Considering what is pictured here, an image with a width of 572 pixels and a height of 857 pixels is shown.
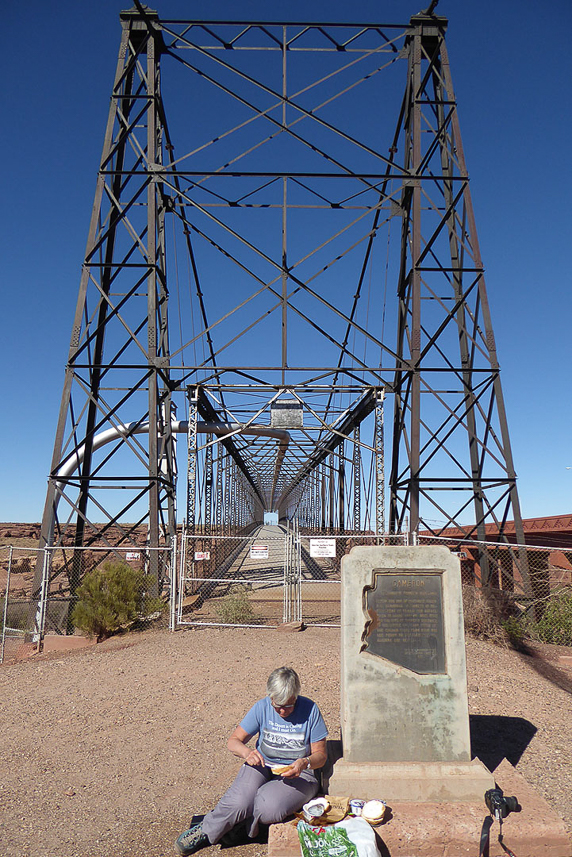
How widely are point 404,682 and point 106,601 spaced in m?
7.80

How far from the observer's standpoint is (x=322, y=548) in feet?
38.7

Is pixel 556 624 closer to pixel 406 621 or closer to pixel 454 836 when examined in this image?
pixel 406 621

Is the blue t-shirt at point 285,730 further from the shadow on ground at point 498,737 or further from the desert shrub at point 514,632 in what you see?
the desert shrub at point 514,632

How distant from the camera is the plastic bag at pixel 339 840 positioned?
360 cm

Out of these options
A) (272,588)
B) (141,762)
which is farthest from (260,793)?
(272,588)

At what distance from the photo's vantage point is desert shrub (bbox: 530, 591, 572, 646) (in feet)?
34.4

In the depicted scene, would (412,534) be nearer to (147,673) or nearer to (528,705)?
(528,705)

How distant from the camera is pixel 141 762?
18.2 ft

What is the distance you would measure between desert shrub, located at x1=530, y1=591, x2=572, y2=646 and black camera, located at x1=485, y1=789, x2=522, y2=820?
7.34 m

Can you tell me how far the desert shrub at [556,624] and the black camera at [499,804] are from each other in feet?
24.1

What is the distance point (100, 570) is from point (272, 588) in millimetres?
8253

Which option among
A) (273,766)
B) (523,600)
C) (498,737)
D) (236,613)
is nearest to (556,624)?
(523,600)

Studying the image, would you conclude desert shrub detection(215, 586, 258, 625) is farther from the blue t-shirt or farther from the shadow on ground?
the blue t-shirt

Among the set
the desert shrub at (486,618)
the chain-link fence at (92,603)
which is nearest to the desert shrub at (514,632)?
the desert shrub at (486,618)
